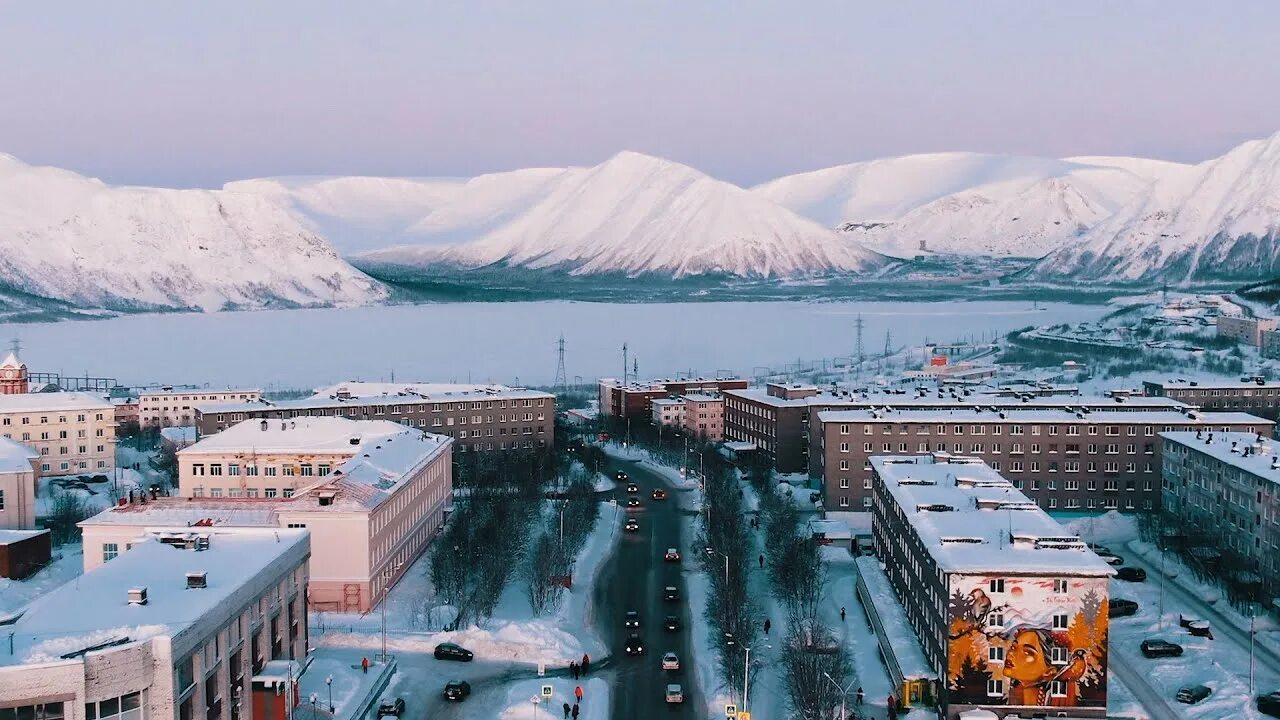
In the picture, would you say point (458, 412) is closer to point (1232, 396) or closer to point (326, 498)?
point (326, 498)

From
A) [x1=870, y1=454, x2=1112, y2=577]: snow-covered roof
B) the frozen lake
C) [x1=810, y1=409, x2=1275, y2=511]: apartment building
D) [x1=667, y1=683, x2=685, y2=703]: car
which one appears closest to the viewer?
[x1=870, y1=454, x2=1112, y2=577]: snow-covered roof

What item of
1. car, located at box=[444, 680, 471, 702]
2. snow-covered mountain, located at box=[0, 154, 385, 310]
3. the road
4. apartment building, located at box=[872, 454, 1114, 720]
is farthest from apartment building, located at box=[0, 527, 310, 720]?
snow-covered mountain, located at box=[0, 154, 385, 310]

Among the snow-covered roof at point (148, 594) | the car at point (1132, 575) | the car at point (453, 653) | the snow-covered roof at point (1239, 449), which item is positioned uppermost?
the snow-covered roof at point (1239, 449)

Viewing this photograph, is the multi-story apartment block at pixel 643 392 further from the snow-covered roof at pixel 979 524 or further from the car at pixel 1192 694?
the car at pixel 1192 694

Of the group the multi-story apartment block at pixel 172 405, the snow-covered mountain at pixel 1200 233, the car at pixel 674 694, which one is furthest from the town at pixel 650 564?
the snow-covered mountain at pixel 1200 233

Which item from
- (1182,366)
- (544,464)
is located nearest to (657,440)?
(544,464)

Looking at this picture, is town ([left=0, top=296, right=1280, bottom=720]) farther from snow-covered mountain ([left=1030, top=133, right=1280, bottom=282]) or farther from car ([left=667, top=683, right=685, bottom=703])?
snow-covered mountain ([left=1030, top=133, right=1280, bottom=282])
